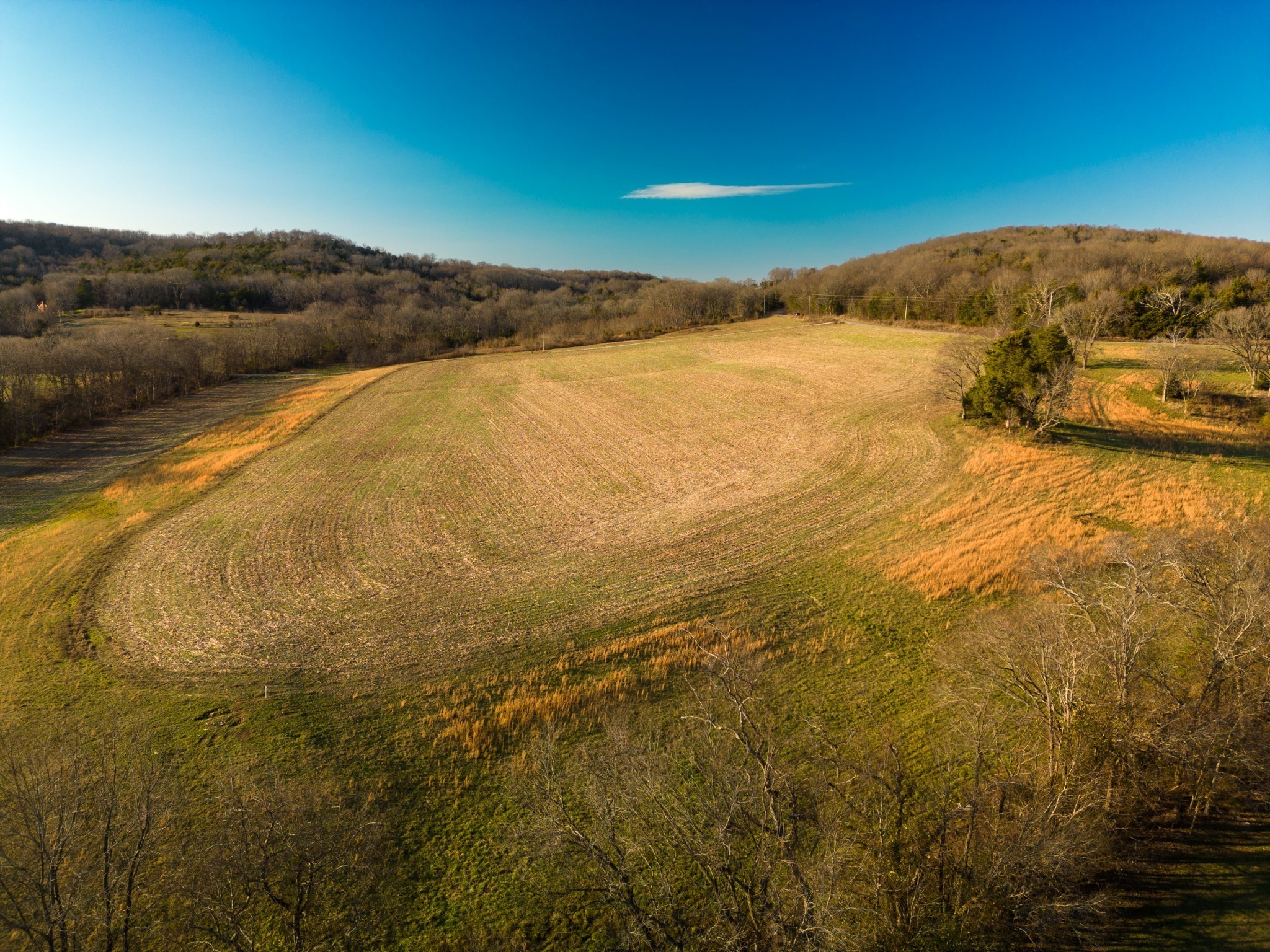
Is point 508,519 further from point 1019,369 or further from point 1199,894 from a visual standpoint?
point 1019,369

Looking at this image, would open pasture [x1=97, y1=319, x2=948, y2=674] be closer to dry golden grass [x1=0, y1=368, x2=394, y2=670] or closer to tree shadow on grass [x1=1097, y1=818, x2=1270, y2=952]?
dry golden grass [x1=0, y1=368, x2=394, y2=670]

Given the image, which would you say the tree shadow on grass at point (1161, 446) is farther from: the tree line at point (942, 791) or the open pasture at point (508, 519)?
the tree line at point (942, 791)

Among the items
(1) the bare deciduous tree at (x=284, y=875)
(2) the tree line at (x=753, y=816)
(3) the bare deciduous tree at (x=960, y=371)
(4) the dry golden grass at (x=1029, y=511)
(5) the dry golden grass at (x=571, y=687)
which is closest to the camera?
(2) the tree line at (x=753, y=816)

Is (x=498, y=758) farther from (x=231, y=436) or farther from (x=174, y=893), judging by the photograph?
(x=231, y=436)

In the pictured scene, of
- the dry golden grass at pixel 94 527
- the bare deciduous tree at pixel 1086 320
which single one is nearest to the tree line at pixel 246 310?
the dry golden grass at pixel 94 527

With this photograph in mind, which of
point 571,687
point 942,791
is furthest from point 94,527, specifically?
point 942,791

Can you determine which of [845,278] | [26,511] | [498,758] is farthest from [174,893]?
[845,278]

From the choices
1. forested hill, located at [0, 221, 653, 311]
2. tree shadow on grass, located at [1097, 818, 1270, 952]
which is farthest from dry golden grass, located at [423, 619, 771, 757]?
forested hill, located at [0, 221, 653, 311]
